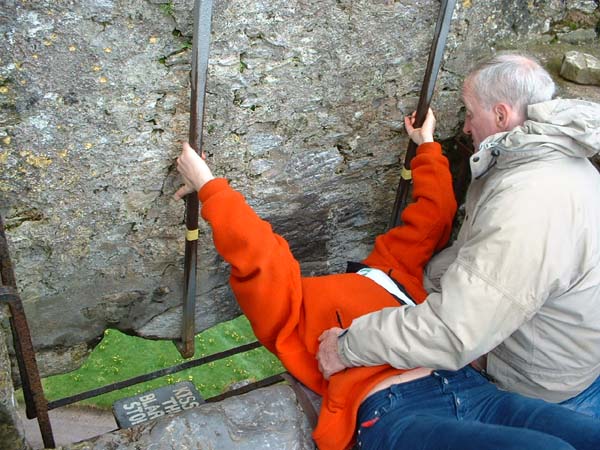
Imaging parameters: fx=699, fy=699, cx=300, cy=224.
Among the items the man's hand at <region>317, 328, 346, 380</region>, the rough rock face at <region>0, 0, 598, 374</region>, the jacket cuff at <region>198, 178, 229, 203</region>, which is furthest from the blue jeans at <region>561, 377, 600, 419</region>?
the jacket cuff at <region>198, 178, 229, 203</region>

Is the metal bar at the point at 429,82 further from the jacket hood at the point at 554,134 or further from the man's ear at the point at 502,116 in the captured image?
the jacket hood at the point at 554,134

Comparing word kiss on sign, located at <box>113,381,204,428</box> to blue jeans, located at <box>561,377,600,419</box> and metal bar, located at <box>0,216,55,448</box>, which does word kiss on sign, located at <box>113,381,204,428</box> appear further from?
blue jeans, located at <box>561,377,600,419</box>

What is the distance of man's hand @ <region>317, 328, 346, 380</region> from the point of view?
2432mm

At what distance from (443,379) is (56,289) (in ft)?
5.24

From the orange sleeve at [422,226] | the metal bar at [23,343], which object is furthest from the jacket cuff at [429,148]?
the metal bar at [23,343]

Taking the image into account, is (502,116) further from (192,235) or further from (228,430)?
(228,430)

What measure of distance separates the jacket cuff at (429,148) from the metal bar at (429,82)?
0.12 metres

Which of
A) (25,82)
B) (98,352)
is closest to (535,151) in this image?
(25,82)

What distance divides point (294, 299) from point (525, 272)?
832 millimetres

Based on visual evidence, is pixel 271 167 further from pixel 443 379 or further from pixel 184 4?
pixel 443 379

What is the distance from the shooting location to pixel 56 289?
114 inches

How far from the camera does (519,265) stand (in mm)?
2107

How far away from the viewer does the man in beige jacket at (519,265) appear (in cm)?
213

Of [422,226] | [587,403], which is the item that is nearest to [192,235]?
[422,226]
